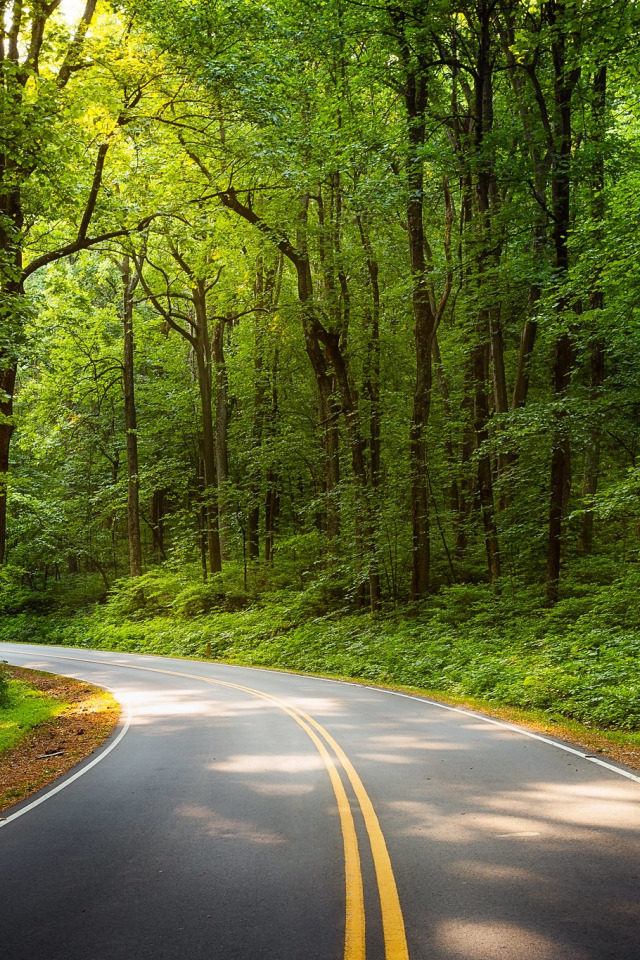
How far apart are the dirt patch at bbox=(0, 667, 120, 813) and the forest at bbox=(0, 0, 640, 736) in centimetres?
417

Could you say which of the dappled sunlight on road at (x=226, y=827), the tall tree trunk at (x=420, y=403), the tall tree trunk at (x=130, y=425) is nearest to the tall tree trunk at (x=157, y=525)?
the tall tree trunk at (x=130, y=425)

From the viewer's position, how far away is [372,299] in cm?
2548

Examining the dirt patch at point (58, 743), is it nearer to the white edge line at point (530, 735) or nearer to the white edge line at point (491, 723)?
the white edge line at point (491, 723)

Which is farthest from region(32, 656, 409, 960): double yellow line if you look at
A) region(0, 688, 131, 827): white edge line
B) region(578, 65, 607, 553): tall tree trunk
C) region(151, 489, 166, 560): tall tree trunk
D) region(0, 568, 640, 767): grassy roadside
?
region(151, 489, 166, 560): tall tree trunk

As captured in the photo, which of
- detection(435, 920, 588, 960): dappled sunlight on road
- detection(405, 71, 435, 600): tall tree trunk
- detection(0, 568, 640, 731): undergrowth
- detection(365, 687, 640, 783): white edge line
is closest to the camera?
detection(435, 920, 588, 960): dappled sunlight on road

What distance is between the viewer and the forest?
1478 cm

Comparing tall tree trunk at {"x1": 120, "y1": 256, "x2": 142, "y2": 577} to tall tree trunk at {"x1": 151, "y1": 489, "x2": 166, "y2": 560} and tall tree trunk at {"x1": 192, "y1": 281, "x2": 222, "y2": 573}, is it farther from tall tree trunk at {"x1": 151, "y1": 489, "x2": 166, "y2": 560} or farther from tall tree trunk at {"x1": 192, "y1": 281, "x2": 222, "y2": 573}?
tall tree trunk at {"x1": 151, "y1": 489, "x2": 166, "y2": 560}

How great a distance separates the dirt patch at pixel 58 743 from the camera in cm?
880

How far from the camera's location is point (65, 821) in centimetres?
679

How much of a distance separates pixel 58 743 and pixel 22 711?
3224mm

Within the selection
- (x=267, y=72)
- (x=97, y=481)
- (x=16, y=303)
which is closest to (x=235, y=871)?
(x=16, y=303)

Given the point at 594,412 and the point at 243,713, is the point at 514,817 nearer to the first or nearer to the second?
the point at 243,713

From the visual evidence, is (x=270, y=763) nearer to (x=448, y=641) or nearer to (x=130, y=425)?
(x=448, y=641)

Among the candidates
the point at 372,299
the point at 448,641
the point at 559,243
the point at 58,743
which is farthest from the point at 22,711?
the point at 372,299
